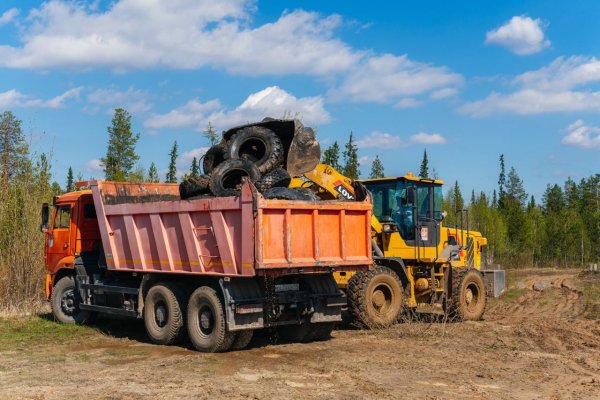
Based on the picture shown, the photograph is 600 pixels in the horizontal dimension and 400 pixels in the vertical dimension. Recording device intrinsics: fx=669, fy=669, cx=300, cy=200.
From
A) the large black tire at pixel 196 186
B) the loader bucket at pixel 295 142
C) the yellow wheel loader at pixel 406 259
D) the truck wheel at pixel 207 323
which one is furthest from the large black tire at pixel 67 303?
the yellow wheel loader at pixel 406 259

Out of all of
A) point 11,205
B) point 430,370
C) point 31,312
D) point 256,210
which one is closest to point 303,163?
point 256,210

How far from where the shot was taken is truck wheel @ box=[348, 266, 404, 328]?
12.5 metres

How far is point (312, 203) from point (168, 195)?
4310mm

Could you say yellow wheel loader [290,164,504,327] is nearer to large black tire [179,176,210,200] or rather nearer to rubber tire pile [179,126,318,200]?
rubber tire pile [179,126,318,200]

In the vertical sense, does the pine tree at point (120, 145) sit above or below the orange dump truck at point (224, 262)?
above

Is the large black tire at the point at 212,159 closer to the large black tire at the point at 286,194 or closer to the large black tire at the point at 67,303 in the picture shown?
the large black tire at the point at 286,194

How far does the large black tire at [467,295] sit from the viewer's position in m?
14.4

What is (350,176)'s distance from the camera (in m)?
31.6

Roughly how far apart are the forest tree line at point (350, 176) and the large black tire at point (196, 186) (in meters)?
2.33

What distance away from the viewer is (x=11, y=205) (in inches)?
681

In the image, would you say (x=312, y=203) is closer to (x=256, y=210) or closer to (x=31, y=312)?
(x=256, y=210)

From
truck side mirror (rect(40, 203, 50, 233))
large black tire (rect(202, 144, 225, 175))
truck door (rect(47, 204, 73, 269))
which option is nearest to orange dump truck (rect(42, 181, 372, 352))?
truck door (rect(47, 204, 73, 269))

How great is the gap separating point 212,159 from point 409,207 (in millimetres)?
4497

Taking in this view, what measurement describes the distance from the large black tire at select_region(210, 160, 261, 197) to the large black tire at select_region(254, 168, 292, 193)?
0.47ft
